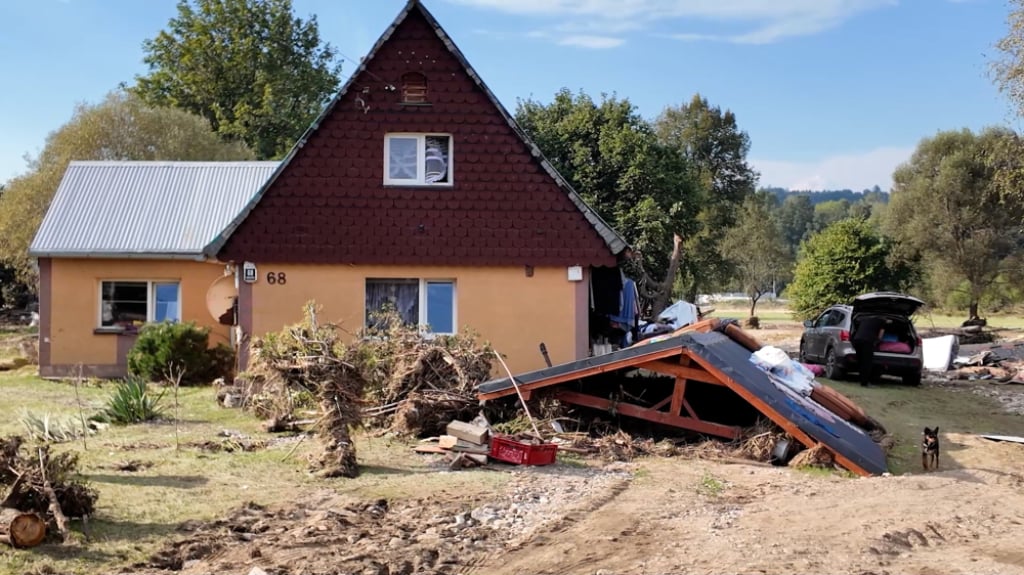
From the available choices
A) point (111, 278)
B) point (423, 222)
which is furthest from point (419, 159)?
point (111, 278)

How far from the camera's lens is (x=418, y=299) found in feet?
57.1

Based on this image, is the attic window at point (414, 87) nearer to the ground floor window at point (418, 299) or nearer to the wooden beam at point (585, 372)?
the ground floor window at point (418, 299)

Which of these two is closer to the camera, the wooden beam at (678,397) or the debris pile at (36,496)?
the debris pile at (36,496)

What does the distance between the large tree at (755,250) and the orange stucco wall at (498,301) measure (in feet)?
154

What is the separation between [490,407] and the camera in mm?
13188

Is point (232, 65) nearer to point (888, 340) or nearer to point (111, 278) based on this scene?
point (111, 278)

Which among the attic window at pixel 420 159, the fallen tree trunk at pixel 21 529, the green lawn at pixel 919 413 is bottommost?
the green lawn at pixel 919 413

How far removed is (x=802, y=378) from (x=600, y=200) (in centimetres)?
1825

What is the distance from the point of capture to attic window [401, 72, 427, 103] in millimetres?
17375

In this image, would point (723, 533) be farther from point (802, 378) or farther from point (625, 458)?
point (802, 378)

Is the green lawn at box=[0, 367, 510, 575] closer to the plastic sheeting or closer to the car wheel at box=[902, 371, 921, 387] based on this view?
the car wheel at box=[902, 371, 921, 387]

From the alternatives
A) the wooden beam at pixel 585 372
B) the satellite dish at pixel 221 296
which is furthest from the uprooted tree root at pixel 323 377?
the satellite dish at pixel 221 296

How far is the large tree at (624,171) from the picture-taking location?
99.7 feet

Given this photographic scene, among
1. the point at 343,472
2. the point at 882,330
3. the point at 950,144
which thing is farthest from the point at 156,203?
the point at 950,144
